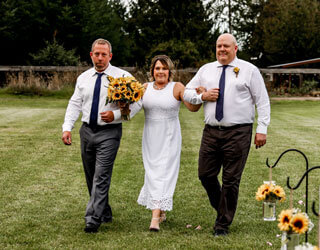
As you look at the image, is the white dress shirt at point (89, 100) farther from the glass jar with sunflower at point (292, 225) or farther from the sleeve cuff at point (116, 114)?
the glass jar with sunflower at point (292, 225)

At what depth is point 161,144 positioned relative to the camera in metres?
5.55

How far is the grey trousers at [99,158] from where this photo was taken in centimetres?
519

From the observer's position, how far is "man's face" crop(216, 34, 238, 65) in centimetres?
505

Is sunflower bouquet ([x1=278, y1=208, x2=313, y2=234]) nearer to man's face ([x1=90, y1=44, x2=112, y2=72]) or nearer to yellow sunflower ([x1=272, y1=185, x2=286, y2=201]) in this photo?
yellow sunflower ([x1=272, y1=185, x2=286, y2=201])

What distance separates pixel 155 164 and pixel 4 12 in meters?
32.5

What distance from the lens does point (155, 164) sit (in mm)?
5586

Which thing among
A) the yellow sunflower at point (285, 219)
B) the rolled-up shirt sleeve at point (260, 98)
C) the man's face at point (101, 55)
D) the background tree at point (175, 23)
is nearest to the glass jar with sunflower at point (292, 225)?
the yellow sunflower at point (285, 219)

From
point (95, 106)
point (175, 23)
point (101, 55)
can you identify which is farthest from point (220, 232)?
point (175, 23)

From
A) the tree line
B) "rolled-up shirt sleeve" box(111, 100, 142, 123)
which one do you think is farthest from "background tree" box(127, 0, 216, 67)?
"rolled-up shirt sleeve" box(111, 100, 142, 123)

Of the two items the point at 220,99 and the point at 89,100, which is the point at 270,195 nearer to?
the point at 220,99

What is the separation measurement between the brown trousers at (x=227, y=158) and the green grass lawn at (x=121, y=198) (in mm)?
300

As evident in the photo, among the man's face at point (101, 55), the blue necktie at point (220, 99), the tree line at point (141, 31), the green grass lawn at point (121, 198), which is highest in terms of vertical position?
the tree line at point (141, 31)

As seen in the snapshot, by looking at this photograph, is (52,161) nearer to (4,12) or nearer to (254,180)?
(254,180)

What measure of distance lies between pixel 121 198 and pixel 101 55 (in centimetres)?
234
